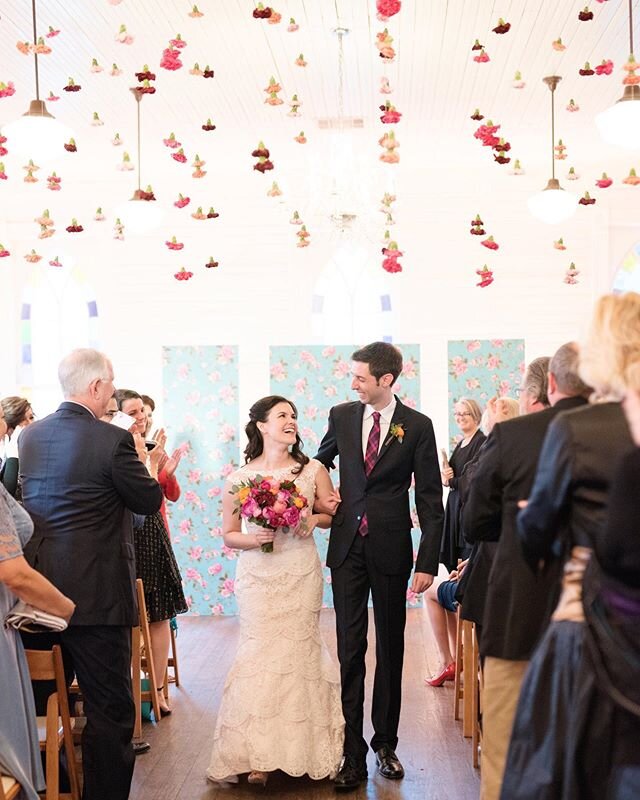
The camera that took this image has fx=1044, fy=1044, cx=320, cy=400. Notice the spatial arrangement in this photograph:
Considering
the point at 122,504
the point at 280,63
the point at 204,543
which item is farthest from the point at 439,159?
the point at 122,504

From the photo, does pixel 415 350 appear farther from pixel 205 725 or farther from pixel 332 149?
pixel 205 725

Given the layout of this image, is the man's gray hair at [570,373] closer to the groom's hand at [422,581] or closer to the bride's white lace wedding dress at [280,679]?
the groom's hand at [422,581]

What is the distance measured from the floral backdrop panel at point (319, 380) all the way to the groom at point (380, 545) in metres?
4.63

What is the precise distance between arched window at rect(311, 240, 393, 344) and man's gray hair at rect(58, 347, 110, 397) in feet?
20.9

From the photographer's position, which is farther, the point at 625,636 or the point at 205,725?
the point at 205,725

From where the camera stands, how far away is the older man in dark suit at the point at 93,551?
409 centimetres

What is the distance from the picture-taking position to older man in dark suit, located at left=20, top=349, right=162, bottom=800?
4.09m

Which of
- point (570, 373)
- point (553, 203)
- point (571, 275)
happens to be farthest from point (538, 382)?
point (571, 275)

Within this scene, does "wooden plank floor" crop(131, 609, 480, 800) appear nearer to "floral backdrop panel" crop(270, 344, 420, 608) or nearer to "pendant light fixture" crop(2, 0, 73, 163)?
"floral backdrop panel" crop(270, 344, 420, 608)

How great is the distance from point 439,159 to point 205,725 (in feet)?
20.0

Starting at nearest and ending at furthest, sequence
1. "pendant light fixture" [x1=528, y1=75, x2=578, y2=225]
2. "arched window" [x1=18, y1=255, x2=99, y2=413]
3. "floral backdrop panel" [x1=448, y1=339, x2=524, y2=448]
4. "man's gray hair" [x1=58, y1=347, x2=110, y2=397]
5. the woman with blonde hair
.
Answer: the woman with blonde hair, "man's gray hair" [x1=58, y1=347, x2=110, y2=397], "pendant light fixture" [x1=528, y1=75, x2=578, y2=225], "floral backdrop panel" [x1=448, y1=339, x2=524, y2=448], "arched window" [x1=18, y1=255, x2=99, y2=413]

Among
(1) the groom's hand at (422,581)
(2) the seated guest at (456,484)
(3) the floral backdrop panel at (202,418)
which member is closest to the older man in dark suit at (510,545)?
(1) the groom's hand at (422,581)

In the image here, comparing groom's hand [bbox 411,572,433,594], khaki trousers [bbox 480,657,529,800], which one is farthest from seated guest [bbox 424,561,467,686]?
khaki trousers [bbox 480,657,529,800]

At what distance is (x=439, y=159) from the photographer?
32.8 feet
